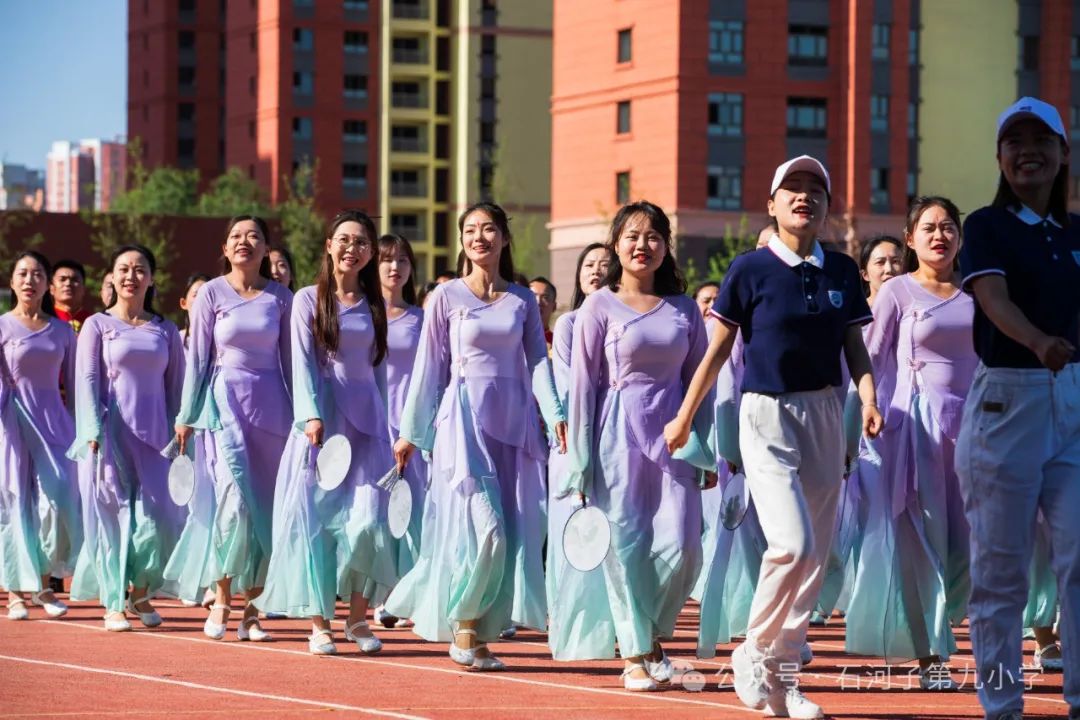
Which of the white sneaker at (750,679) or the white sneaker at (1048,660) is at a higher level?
the white sneaker at (750,679)

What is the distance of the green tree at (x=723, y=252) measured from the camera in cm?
7006

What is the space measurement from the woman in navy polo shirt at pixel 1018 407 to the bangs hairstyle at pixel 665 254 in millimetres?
2646

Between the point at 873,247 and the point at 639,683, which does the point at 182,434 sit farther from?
the point at 873,247

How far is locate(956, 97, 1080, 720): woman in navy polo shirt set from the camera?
28.3 feet

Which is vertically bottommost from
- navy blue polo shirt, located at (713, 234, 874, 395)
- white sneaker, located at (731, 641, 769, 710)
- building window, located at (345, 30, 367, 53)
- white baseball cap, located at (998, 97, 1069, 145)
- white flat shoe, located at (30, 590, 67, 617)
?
white flat shoe, located at (30, 590, 67, 617)

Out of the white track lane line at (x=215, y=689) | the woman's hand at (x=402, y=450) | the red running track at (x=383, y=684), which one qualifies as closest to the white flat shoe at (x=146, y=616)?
the red running track at (x=383, y=684)

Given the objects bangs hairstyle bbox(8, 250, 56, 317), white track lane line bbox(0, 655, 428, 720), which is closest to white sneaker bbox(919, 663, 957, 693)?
white track lane line bbox(0, 655, 428, 720)

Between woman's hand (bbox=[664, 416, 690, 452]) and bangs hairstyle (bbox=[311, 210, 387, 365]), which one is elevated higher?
bangs hairstyle (bbox=[311, 210, 387, 365])

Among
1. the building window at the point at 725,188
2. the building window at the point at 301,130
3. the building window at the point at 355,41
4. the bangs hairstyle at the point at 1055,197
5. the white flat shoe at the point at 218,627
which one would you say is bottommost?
the white flat shoe at the point at 218,627

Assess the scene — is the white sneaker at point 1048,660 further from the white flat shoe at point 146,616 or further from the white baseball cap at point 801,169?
the white flat shoe at point 146,616

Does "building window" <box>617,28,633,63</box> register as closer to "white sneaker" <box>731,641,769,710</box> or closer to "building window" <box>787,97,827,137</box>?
"building window" <box>787,97,827,137</box>

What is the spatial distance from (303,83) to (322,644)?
98.0 meters

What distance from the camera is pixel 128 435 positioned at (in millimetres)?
14773

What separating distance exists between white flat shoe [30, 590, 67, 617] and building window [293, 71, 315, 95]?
94.4 meters
